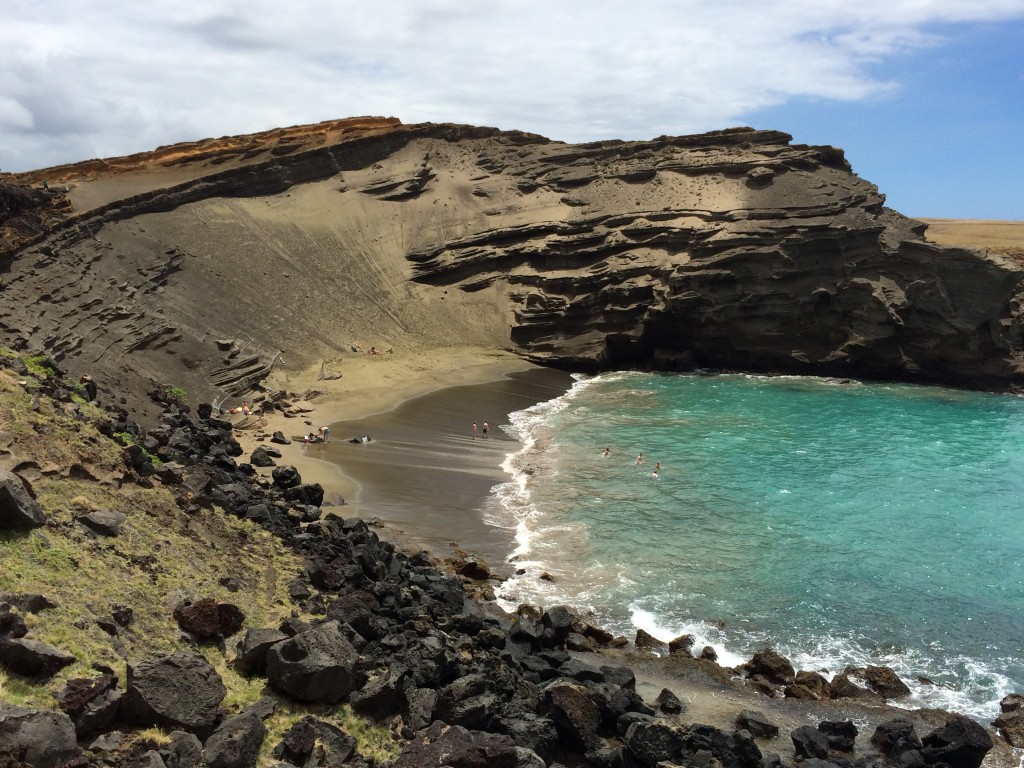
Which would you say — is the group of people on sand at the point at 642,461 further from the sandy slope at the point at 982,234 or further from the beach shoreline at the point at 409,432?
the sandy slope at the point at 982,234

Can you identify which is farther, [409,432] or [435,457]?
[409,432]

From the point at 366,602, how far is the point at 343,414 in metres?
20.4

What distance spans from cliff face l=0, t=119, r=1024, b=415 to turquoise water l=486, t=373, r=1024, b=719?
30.7ft

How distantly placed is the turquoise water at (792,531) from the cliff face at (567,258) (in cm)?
936

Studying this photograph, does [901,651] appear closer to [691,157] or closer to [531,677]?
[531,677]

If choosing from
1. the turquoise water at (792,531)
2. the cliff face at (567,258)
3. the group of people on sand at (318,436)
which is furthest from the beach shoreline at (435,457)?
the cliff face at (567,258)

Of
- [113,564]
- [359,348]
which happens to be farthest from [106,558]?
[359,348]

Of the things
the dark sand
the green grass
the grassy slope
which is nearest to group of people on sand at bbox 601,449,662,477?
the dark sand

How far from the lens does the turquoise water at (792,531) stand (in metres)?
17.5

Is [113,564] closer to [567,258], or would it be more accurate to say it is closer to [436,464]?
[436,464]

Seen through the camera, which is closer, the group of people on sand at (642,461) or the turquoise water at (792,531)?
the turquoise water at (792,531)

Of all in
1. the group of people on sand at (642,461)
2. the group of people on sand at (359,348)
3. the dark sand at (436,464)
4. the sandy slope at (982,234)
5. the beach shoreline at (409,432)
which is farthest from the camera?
the sandy slope at (982,234)

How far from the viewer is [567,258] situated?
51.4 m

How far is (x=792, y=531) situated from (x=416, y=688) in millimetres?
15008
